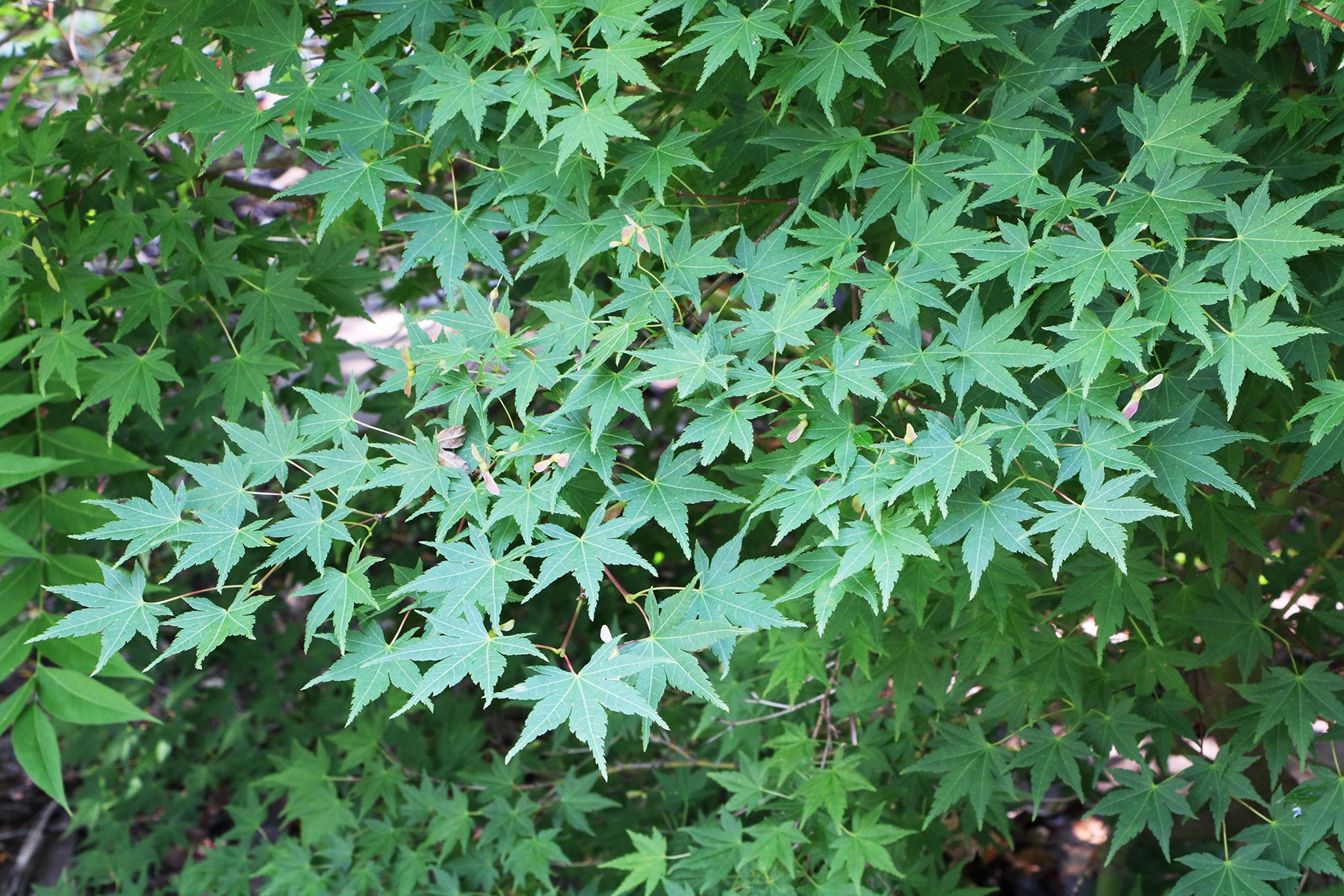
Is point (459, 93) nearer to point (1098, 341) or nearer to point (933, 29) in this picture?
point (933, 29)

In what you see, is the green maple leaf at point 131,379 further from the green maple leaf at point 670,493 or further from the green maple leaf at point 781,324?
the green maple leaf at point 781,324

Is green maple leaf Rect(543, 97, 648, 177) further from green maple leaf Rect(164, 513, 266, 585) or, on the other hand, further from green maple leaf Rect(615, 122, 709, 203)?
green maple leaf Rect(164, 513, 266, 585)

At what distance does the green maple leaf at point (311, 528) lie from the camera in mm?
1370

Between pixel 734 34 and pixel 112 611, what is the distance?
1.17 meters

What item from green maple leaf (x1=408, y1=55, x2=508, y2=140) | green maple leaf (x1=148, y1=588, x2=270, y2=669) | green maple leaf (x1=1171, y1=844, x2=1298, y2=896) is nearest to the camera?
green maple leaf (x1=148, y1=588, x2=270, y2=669)

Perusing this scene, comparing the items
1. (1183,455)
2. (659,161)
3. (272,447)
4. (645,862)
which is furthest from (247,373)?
(1183,455)

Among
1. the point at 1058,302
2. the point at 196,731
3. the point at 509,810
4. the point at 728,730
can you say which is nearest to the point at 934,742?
the point at 728,730

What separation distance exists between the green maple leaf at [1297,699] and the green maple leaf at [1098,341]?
0.89 meters

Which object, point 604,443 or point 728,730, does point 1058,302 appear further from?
point 728,730

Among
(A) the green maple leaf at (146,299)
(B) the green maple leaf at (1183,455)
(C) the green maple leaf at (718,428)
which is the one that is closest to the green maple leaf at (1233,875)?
(B) the green maple leaf at (1183,455)

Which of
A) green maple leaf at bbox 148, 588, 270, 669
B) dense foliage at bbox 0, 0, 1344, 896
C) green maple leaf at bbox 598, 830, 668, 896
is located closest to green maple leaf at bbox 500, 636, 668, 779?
dense foliage at bbox 0, 0, 1344, 896

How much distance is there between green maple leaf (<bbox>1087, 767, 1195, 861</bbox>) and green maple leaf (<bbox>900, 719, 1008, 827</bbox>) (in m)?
0.20

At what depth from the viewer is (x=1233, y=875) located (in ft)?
5.65

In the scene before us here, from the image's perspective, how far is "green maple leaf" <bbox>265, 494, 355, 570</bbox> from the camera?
1370 mm
